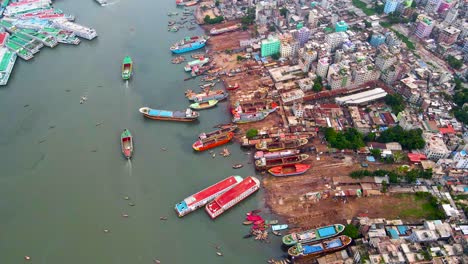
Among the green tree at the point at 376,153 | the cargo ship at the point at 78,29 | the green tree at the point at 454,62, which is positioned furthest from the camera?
the cargo ship at the point at 78,29

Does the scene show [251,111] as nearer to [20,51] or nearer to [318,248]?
[318,248]

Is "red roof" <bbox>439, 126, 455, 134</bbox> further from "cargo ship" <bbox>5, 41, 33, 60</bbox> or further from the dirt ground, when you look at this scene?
"cargo ship" <bbox>5, 41, 33, 60</bbox>

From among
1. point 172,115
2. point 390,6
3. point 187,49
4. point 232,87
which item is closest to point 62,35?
point 187,49

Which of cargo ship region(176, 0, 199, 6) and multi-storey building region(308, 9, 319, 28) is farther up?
multi-storey building region(308, 9, 319, 28)

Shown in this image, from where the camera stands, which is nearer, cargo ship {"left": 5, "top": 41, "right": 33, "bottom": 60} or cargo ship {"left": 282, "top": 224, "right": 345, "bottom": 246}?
cargo ship {"left": 282, "top": 224, "right": 345, "bottom": 246}

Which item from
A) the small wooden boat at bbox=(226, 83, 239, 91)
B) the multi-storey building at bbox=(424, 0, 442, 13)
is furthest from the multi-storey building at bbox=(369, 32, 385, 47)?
the small wooden boat at bbox=(226, 83, 239, 91)

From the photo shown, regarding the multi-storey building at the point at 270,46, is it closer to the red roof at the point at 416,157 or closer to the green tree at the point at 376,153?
the green tree at the point at 376,153

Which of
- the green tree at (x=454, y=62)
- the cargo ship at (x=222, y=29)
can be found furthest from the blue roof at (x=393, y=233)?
the cargo ship at (x=222, y=29)

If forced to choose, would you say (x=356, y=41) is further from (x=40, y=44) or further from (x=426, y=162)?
(x=40, y=44)
